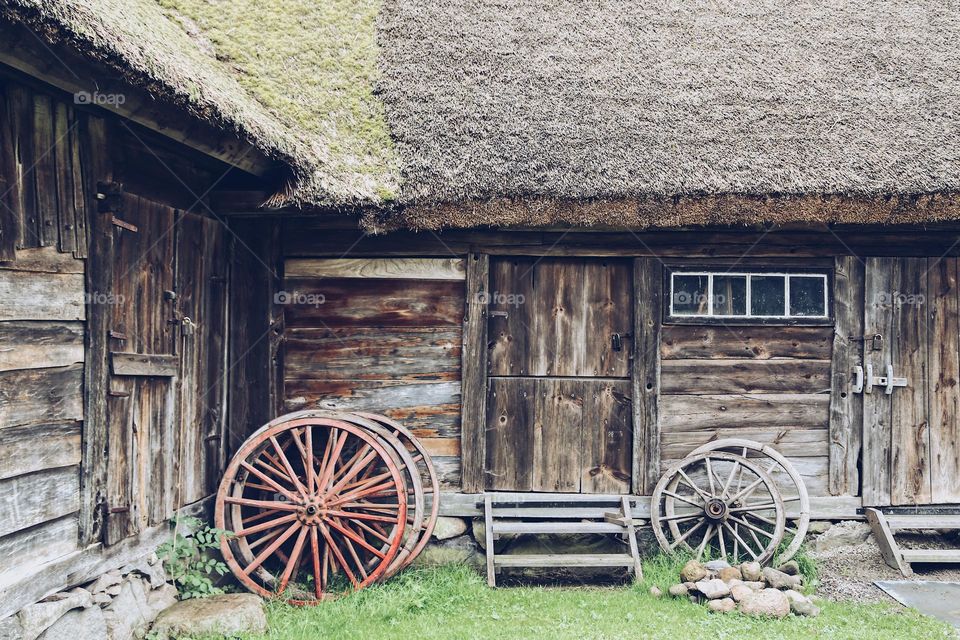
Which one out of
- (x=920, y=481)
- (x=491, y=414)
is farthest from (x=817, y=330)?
(x=491, y=414)

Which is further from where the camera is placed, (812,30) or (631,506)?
(812,30)

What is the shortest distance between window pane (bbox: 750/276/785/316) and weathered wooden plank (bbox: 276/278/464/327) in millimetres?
2075

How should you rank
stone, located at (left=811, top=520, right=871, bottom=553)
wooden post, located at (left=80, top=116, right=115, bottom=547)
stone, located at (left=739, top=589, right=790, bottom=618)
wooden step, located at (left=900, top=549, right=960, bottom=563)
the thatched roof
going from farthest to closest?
stone, located at (left=811, top=520, right=871, bottom=553) < wooden step, located at (left=900, top=549, right=960, bottom=563) < the thatched roof < stone, located at (left=739, top=589, right=790, bottom=618) < wooden post, located at (left=80, top=116, right=115, bottom=547)

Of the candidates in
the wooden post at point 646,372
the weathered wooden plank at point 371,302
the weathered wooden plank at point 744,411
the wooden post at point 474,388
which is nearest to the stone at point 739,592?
the wooden post at point 646,372

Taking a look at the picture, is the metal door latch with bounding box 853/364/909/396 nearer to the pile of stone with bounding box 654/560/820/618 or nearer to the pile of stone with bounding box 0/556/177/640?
the pile of stone with bounding box 654/560/820/618

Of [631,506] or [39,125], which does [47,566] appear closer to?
[39,125]

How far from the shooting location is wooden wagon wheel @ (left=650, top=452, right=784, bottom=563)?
185 inches

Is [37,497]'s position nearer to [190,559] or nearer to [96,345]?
[96,345]

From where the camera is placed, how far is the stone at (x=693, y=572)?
4.38 metres

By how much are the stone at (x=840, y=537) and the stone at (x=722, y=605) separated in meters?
1.22

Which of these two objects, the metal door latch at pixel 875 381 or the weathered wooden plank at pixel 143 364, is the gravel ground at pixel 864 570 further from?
the weathered wooden plank at pixel 143 364

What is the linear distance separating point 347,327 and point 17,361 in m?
2.31

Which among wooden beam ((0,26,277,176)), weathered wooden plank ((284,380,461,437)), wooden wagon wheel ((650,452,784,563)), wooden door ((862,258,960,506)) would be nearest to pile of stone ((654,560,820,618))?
wooden wagon wheel ((650,452,784,563))

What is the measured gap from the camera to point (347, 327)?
5.04m
